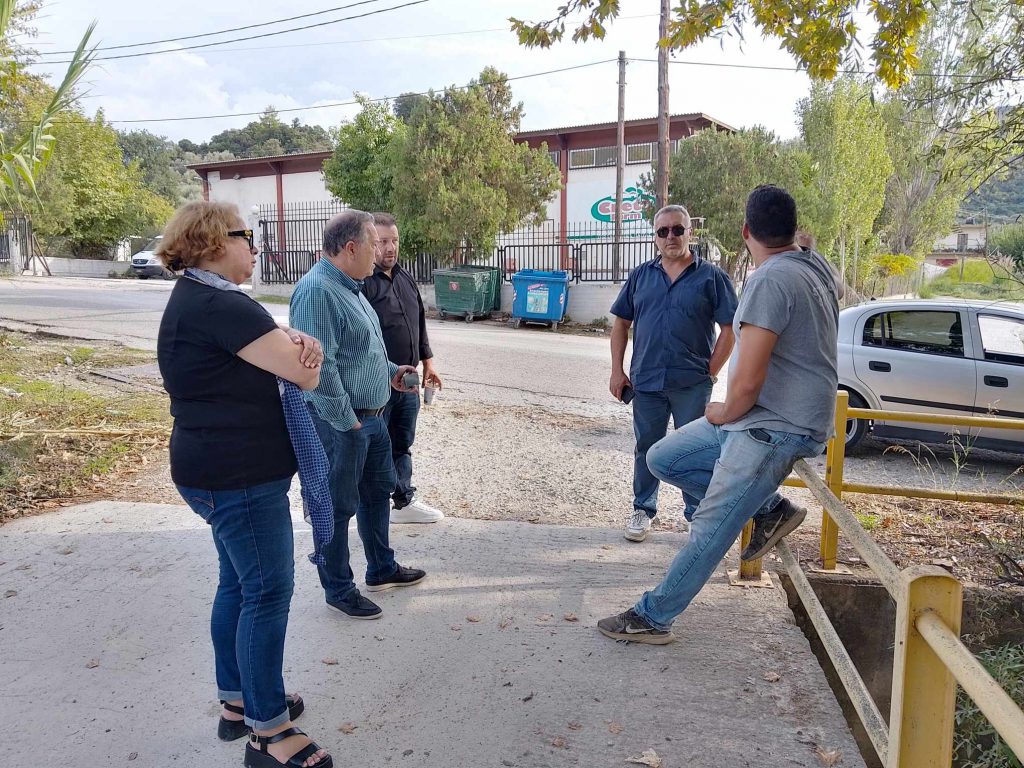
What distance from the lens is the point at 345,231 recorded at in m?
3.66

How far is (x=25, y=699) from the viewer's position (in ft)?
10.5

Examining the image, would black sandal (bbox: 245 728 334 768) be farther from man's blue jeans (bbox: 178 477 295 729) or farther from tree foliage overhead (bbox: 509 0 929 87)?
tree foliage overhead (bbox: 509 0 929 87)

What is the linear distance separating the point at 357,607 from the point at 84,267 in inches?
1585

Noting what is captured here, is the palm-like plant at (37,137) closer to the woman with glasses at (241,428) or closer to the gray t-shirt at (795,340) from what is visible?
the woman with glasses at (241,428)

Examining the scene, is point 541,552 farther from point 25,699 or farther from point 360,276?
point 25,699

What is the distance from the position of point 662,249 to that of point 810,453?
1820 millimetres

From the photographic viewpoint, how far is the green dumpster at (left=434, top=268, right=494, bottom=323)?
1948cm

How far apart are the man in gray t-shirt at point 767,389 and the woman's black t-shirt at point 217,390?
1761 millimetres

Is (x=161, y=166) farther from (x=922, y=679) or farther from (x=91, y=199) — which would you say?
(x=922, y=679)

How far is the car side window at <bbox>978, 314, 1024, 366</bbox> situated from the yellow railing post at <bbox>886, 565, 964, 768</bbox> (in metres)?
6.48

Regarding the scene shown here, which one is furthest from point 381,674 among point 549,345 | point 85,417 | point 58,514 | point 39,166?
point 549,345

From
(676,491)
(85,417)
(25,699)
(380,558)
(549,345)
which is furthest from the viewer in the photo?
(549,345)

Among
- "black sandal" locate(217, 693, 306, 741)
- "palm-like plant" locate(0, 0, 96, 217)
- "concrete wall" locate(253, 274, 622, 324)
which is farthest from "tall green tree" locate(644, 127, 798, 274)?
"black sandal" locate(217, 693, 306, 741)

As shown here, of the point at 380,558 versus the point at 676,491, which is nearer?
the point at 380,558
